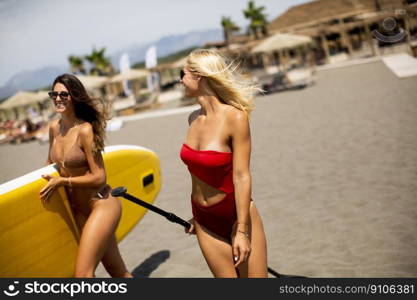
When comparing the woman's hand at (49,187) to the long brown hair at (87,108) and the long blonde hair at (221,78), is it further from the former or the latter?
the long blonde hair at (221,78)

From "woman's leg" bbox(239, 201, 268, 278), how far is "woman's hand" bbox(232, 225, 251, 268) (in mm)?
101

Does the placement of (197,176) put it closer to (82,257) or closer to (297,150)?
(82,257)

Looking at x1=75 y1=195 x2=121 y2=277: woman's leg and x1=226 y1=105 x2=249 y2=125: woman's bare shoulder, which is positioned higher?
x1=226 y1=105 x2=249 y2=125: woman's bare shoulder

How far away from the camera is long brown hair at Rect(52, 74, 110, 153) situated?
2.55 meters

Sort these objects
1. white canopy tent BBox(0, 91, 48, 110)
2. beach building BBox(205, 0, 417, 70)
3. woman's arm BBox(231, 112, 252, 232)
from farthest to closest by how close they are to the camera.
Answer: beach building BBox(205, 0, 417, 70) < white canopy tent BBox(0, 91, 48, 110) < woman's arm BBox(231, 112, 252, 232)

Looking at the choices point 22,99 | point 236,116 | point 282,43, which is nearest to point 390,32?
point 282,43

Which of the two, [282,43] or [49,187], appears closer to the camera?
[49,187]

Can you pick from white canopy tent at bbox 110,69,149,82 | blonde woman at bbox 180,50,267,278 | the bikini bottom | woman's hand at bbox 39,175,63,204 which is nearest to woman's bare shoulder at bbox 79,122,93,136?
woman's hand at bbox 39,175,63,204

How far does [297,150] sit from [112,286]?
5.64 meters

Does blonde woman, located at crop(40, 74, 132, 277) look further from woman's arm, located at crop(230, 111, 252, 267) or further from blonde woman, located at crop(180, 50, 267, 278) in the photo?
woman's arm, located at crop(230, 111, 252, 267)

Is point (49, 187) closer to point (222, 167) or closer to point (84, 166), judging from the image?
point (84, 166)

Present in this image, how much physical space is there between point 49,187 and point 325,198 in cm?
321

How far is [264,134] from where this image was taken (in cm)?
904

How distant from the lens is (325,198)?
4742mm
